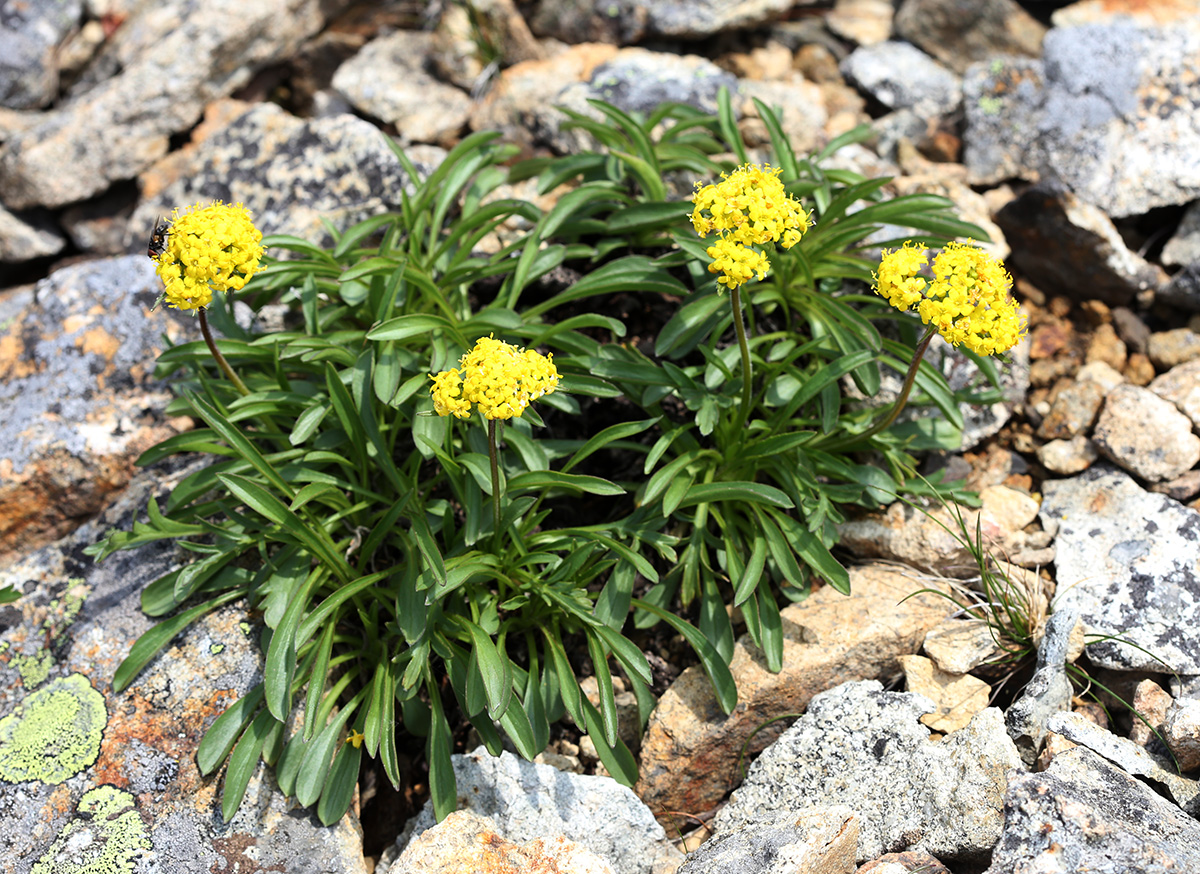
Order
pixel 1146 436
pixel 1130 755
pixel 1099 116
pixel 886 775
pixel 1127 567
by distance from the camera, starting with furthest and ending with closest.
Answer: pixel 1099 116
pixel 1146 436
pixel 1127 567
pixel 886 775
pixel 1130 755

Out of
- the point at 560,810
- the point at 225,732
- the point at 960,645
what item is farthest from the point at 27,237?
the point at 960,645

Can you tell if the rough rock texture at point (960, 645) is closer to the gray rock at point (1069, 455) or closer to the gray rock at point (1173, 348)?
the gray rock at point (1069, 455)

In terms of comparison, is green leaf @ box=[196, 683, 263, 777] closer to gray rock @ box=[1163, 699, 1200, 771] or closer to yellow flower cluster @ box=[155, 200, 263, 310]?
yellow flower cluster @ box=[155, 200, 263, 310]

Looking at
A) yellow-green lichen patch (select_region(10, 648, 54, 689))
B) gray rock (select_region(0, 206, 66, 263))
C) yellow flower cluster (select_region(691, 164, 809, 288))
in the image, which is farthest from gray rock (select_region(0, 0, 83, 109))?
yellow flower cluster (select_region(691, 164, 809, 288))

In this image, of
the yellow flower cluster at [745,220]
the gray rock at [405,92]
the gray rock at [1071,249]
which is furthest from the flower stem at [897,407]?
the gray rock at [405,92]

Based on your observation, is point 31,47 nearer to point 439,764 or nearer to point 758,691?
point 439,764

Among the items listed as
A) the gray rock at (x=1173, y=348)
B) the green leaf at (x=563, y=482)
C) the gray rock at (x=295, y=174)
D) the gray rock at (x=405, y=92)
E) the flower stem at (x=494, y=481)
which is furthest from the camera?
the gray rock at (x=405, y=92)
